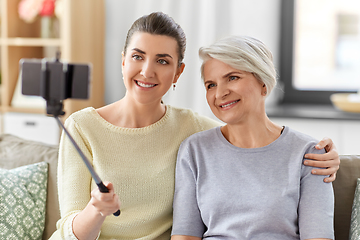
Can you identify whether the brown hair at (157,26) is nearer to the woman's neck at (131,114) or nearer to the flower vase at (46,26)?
the woman's neck at (131,114)

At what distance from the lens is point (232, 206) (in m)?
1.39

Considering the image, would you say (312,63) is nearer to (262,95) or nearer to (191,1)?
(191,1)

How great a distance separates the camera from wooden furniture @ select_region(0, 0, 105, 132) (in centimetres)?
297

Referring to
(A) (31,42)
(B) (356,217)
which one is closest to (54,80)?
(B) (356,217)

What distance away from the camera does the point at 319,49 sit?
3322 mm

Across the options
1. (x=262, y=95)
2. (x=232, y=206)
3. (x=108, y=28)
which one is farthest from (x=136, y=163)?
(x=108, y=28)

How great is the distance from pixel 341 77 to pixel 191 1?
1277 millimetres

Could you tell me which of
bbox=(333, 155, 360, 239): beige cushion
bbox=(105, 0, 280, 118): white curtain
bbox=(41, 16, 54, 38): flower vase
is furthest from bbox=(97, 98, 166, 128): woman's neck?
bbox=(41, 16, 54, 38): flower vase

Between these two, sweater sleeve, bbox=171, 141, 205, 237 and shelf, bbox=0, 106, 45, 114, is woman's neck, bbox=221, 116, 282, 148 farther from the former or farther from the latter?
shelf, bbox=0, 106, 45, 114

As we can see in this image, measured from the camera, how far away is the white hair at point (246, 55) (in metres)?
1.40

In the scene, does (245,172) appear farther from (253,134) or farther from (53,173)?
(53,173)

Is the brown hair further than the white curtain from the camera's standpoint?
No

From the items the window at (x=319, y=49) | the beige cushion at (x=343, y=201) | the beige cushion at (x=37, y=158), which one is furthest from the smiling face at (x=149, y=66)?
the window at (x=319, y=49)

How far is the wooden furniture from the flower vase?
0.07 meters
